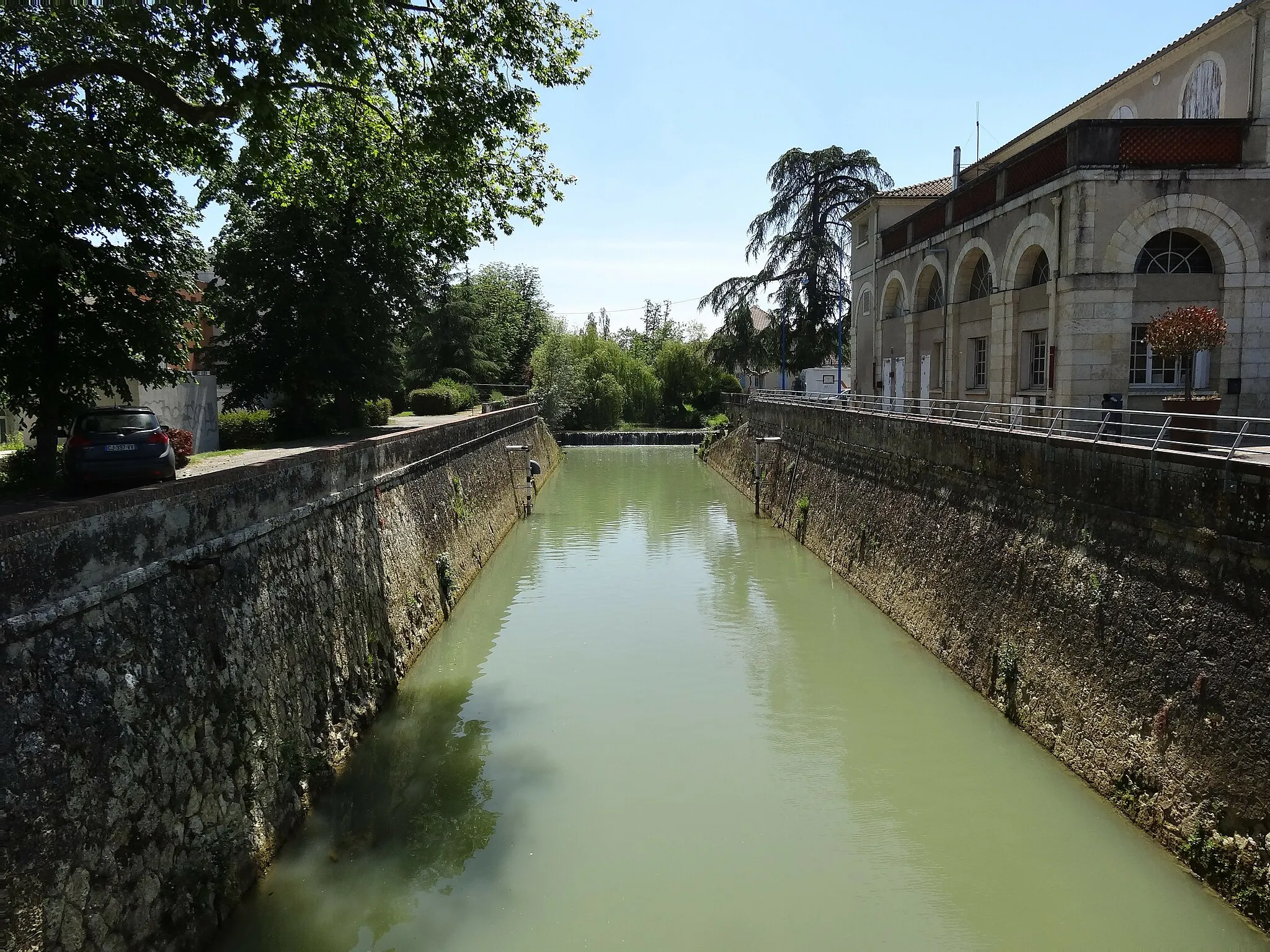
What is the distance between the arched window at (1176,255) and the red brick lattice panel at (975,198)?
410 centimetres

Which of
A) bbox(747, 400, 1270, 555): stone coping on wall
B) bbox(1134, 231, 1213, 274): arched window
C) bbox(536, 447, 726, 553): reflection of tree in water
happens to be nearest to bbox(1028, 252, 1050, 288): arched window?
bbox(1134, 231, 1213, 274): arched window

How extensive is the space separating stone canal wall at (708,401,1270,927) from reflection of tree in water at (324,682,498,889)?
5.44 meters

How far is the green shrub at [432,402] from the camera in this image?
117ft

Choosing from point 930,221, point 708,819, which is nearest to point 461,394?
point 930,221

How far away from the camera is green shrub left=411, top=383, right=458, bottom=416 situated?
117 ft

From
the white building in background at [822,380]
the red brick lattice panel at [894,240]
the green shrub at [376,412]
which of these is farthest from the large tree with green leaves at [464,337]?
the red brick lattice panel at [894,240]

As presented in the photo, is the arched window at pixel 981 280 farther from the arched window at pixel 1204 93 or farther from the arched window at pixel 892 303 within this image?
the arched window at pixel 892 303

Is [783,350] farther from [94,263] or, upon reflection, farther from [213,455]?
[94,263]

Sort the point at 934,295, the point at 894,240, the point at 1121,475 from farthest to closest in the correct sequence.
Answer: the point at 894,240 → the point at 934,295 → the point at 1121,475

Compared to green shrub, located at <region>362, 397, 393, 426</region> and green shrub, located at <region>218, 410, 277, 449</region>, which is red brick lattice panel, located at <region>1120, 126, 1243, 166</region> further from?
green shrub, located at <region>218, 410, 277, 449</region>

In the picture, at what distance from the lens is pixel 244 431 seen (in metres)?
20.7

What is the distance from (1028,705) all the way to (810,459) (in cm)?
1452

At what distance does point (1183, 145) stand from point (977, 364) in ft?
23.1

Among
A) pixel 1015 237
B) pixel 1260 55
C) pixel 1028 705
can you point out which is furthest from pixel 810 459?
pixel 1028 705
